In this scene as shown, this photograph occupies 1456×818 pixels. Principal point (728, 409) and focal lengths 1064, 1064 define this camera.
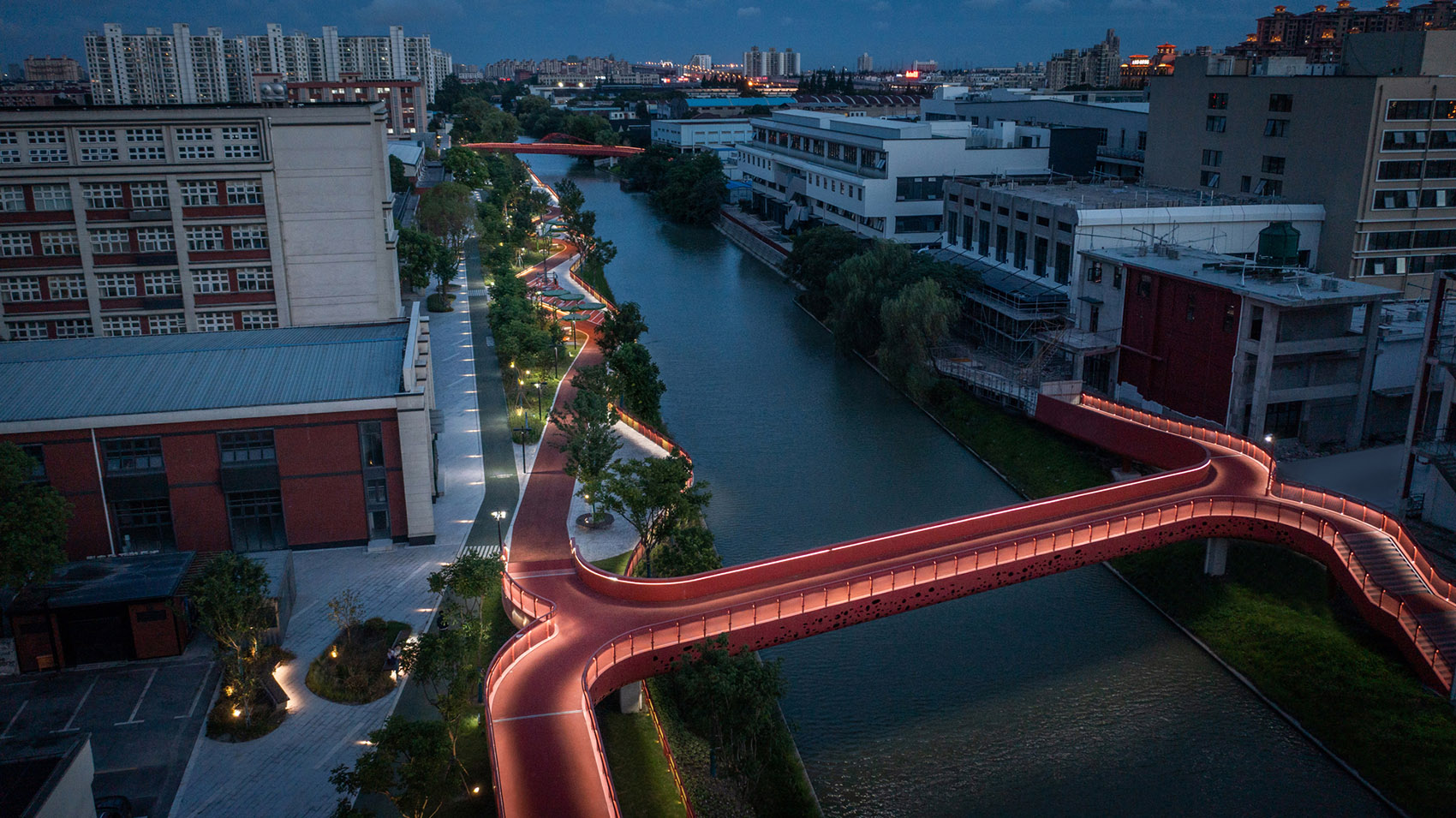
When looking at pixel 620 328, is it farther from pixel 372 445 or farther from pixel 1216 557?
pixel 1216 557

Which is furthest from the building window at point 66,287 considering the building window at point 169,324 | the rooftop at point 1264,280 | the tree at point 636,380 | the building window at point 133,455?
the rooftop at point 1264,280

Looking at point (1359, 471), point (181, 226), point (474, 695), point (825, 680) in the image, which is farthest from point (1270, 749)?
point (181, 226)

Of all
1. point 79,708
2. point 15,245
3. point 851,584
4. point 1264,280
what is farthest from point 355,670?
point 1264,280

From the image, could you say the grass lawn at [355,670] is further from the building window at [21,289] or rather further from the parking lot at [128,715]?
the building window at [21,289]

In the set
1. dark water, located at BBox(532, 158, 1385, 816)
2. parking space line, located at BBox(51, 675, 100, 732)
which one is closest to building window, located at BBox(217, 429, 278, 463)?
parking space line, located at BBox(51, 675, 100, 732)

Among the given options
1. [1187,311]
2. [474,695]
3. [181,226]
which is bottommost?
[474,695]

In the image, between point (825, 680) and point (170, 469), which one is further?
point (170, 469)

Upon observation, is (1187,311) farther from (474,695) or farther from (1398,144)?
(474,695)
